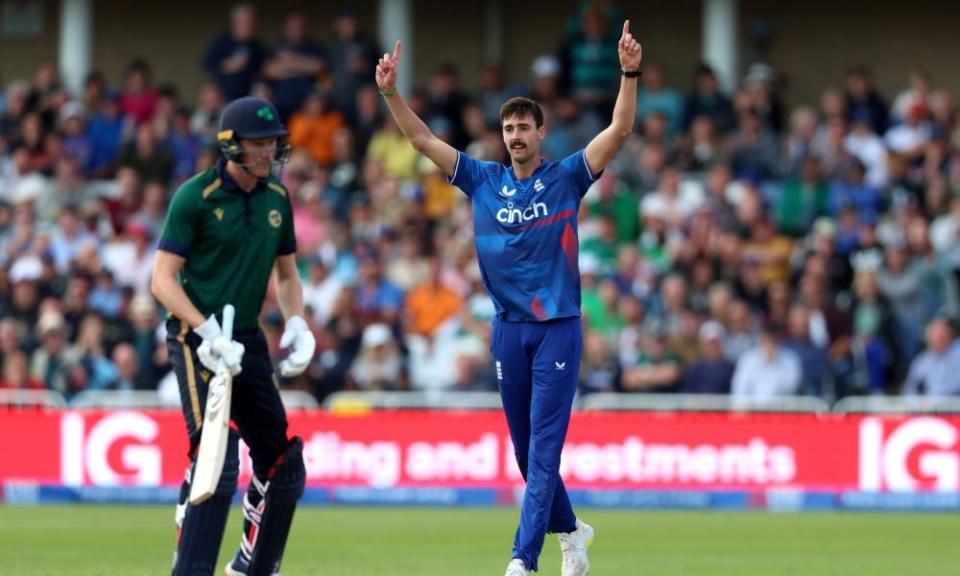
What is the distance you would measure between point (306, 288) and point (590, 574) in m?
10.2

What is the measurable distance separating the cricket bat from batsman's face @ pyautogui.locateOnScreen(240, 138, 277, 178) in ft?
3.53

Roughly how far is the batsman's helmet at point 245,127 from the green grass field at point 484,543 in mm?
3239

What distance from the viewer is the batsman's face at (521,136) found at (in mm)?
9883

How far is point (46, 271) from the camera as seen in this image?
21.4 metres

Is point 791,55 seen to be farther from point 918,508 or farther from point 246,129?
point 246,129

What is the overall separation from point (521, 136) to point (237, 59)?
1441 cm

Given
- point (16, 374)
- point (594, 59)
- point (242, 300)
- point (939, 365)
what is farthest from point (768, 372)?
point (242, 300)

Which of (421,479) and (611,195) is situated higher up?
(611,195)

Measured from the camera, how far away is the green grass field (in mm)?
12070

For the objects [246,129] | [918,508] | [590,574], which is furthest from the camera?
[918,508]

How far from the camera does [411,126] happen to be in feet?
33.2

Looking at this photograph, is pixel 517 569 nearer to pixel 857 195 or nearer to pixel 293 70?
pixel 857 195

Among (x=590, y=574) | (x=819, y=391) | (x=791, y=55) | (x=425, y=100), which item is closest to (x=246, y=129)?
(x=590, y=574)

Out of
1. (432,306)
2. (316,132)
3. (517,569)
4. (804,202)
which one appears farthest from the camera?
(316,132)
